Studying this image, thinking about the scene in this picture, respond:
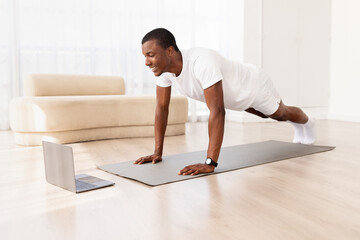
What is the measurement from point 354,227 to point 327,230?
0.34ft

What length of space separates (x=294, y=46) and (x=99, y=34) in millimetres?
2712

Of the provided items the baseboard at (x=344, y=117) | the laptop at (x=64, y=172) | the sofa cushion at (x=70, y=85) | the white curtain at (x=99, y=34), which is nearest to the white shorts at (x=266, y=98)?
the laptop at (x=64, y=172)

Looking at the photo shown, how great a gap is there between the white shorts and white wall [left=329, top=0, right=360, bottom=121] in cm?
307

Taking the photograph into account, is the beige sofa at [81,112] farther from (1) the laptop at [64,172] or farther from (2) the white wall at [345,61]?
(2) the white wall at [345,61]

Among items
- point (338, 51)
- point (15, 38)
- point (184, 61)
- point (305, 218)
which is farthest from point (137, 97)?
point (338, 51)

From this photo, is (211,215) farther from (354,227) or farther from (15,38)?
(15,38)

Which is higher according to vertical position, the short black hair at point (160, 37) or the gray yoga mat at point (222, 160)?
the short black hair at point (160, 37)

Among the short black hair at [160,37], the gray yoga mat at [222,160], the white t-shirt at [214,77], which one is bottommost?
the gray yoga mat at [222,160]

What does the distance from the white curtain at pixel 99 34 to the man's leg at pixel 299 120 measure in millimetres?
2151

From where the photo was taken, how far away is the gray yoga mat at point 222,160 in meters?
1.90

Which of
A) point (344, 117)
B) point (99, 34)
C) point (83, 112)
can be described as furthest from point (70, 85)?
point (344, 117)

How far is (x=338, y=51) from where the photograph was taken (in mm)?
5262

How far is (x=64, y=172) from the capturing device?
1.72m

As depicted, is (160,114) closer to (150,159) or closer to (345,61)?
(150,159)
